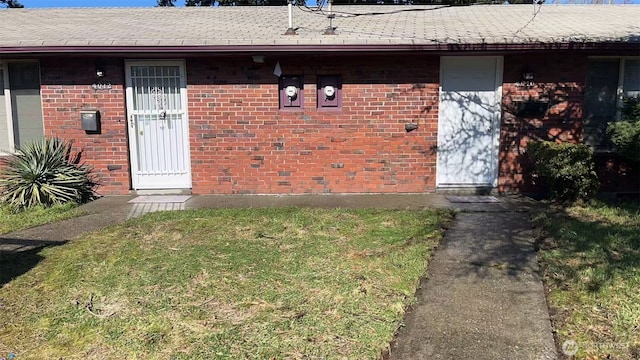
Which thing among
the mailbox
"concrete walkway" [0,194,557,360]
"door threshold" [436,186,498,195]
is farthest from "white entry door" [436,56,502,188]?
the mailbox

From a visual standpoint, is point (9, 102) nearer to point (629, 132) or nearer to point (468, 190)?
point (468, 190)

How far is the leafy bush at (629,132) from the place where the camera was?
6.98 metres

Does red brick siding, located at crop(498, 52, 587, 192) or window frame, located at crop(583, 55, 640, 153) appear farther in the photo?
window frame, located at crop(583, 55, 640, 153)

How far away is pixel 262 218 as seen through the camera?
6.60m

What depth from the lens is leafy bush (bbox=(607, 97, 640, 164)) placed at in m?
6.98

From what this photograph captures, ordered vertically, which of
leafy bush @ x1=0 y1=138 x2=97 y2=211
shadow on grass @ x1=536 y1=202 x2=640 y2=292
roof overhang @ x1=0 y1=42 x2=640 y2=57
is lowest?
shadow on grass @ x1=536 y1=202 x2=640 y2=292

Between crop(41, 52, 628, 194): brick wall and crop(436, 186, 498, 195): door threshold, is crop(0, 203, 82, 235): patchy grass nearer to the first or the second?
crop(41, 52, 628, 194): brick wall

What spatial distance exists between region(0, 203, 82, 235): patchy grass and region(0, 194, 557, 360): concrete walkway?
0.23 metres

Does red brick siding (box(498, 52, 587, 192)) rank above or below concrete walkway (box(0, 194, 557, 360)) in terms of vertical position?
above

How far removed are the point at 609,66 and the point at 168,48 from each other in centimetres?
711

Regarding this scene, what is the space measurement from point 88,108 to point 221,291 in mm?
5259

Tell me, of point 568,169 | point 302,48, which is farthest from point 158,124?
point 568,169

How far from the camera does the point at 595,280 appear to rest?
427 centimetres

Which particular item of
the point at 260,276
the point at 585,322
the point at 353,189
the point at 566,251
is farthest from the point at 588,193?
the point at 260,276
